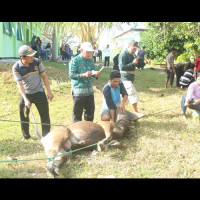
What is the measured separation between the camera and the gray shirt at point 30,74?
4.87m

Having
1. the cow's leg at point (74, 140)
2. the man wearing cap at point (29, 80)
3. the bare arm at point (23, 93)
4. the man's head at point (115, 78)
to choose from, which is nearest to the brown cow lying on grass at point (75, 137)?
the cow's leg at point (74, 140)

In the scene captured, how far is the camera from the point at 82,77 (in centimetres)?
485

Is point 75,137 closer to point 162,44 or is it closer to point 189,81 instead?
point 189,81

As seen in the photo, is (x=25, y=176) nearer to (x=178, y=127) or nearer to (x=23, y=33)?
(x=178, y=127)

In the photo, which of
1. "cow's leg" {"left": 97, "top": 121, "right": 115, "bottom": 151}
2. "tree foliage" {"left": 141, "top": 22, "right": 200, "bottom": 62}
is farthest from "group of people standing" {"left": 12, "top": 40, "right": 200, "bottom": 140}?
"tree foliage" {"left": 141, "top": 22, "right": 200, "bottom": 62}

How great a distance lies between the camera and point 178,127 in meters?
5.55

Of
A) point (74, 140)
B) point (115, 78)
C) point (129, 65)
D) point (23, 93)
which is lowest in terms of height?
point (74, 140)

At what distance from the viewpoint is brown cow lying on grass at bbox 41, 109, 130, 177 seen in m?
3.67

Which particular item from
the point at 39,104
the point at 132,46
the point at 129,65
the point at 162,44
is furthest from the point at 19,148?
the point at 162,44

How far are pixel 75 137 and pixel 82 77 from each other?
1.24 meters

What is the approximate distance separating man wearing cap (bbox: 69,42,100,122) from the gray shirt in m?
0.66

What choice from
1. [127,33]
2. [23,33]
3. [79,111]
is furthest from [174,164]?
[127,33]

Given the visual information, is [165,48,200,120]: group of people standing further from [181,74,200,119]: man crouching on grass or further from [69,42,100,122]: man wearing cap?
[69,42,100,122]: man wearing cap

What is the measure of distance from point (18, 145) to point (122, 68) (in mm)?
2909
